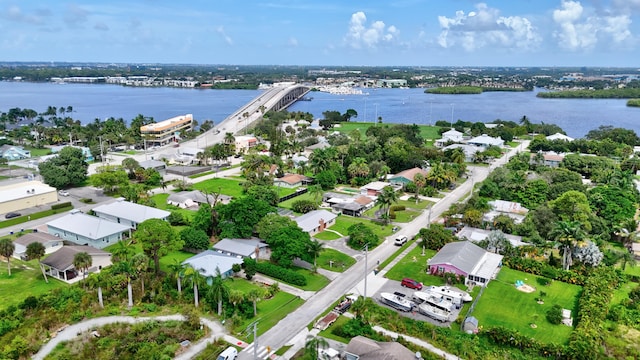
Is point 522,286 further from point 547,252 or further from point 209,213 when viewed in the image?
point 209,213

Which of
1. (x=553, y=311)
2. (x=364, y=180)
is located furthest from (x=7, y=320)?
(x=364, y=180)

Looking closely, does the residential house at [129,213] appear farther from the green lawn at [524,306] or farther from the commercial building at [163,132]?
the commercial building at [163,132]

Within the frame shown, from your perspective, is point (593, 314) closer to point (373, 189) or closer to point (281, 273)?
point (281, 273)

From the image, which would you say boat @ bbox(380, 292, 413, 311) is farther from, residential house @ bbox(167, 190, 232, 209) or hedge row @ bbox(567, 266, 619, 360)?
residential house @ bbox(167, 190, 232, 209)

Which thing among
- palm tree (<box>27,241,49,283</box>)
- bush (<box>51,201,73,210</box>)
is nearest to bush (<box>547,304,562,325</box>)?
palm tree (<box>27,241,49,283</box>)

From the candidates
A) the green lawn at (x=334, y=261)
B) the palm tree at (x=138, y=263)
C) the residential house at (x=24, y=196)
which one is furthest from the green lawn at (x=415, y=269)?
the residential house at (x=24, y=196)

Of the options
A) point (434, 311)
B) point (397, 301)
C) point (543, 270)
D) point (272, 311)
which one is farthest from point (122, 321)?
point (543, 270)
